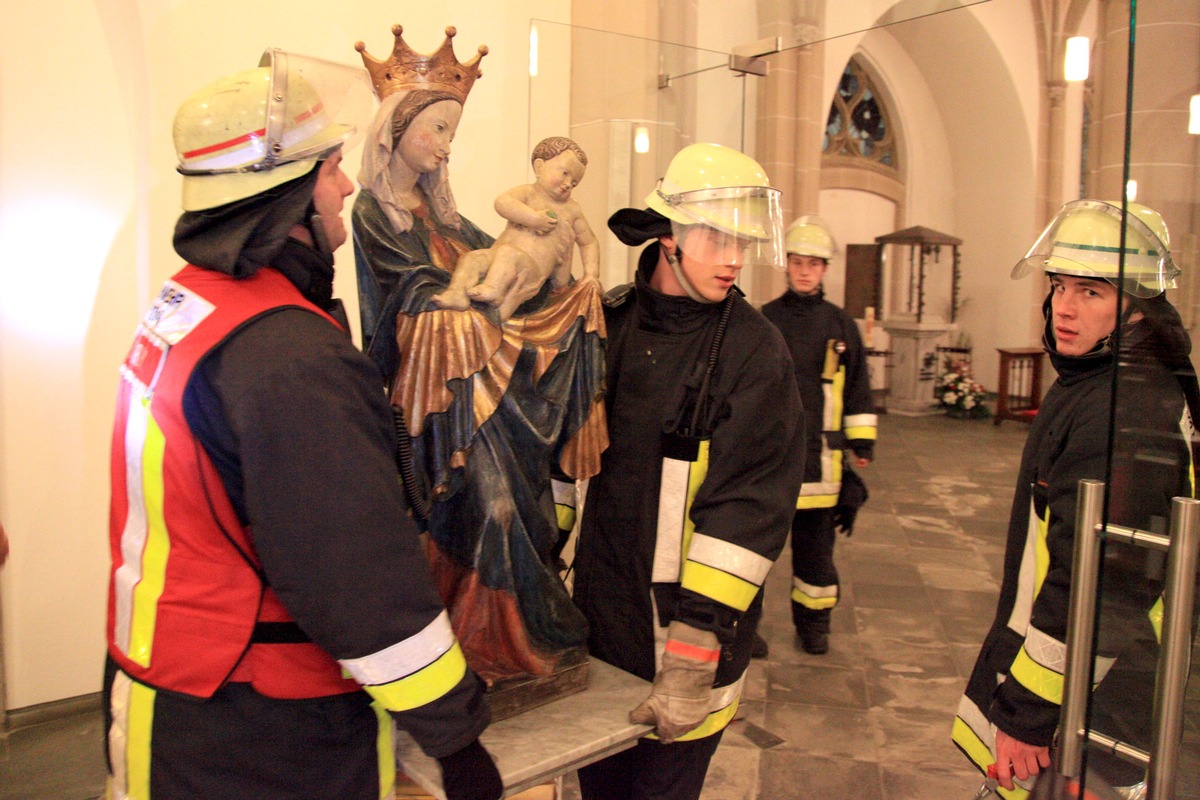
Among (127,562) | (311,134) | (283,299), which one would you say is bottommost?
(127,562)

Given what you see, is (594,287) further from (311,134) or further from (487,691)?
(487,691)

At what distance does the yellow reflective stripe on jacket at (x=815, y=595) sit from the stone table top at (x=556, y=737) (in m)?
2.79

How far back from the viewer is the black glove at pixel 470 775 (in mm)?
1495

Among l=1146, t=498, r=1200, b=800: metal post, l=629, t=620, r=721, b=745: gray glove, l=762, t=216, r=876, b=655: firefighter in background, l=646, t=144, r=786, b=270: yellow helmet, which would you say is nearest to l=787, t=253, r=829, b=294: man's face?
l=762, t=216, r=876, b=655: firefighter in background

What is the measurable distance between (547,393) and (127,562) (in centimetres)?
86

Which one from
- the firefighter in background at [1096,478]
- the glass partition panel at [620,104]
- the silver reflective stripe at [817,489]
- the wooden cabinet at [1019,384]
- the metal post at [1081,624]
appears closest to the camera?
the firefighter in background at [1096,478]

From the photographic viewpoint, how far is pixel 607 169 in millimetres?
4840

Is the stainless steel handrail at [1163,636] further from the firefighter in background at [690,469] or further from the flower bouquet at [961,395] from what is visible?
the flower bouquet at [961,395]

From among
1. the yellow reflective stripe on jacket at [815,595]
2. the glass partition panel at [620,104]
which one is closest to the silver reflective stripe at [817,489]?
the yellow reflective stripe on jacket at [815,595]

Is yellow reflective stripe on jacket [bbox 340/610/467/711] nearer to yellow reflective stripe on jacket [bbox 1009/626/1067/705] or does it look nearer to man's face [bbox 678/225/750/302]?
man's face [bbox 678/225/750/302]

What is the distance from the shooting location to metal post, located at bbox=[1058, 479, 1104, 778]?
61.6 inches

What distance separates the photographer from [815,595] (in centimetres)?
470

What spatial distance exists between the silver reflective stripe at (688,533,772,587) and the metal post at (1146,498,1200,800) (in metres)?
0.72

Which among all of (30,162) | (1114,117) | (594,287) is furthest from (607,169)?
(1114,117)
